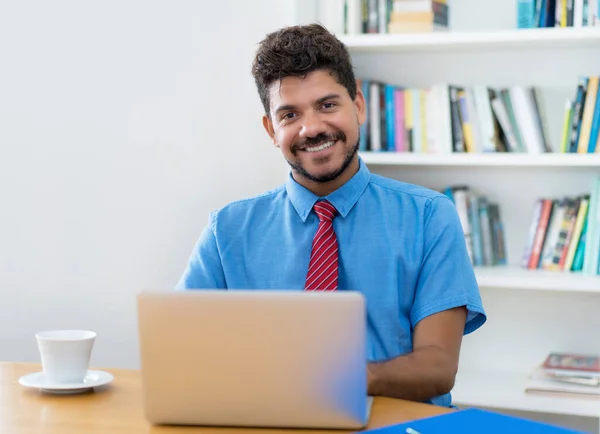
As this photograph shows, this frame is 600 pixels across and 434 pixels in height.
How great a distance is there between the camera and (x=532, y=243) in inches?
114

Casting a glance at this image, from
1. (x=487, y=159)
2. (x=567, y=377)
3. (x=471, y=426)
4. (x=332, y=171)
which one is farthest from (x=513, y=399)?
(x=471, y=426)

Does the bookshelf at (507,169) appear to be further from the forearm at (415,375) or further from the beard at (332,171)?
the forearm at (415,375)

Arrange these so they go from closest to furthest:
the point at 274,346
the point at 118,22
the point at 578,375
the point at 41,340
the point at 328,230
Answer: the point at 274,346 < the point at 41,340 < the point at 328,230 < the point at 578,375 < the point at 118,22

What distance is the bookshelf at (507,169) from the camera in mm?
2818

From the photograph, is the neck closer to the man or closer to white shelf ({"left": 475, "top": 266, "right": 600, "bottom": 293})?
the man

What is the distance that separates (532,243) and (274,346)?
1.85 m

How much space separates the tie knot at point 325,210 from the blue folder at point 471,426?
695mm

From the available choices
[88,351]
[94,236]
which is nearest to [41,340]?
[88,351]

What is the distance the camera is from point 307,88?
1.94 m

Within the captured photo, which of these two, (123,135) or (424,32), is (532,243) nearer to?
(424,32)

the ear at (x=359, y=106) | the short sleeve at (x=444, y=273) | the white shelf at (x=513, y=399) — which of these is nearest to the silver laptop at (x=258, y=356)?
the short sleeve at (x=444, y=273)

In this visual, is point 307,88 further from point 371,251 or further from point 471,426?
point 471,426

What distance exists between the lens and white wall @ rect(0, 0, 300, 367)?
120 inches

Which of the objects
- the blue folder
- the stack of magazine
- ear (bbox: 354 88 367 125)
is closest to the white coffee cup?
the blue folder
